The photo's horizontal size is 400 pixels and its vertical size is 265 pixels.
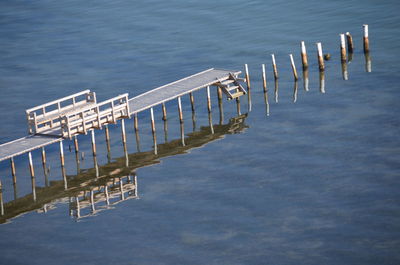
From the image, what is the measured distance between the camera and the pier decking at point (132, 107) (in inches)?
2141

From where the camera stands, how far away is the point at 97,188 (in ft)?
178

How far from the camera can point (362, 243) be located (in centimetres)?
4553

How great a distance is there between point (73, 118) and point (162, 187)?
726 centimetres

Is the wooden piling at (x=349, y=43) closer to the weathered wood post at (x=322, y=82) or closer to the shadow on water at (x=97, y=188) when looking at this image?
the weathered wood post at (x=322, y=82)

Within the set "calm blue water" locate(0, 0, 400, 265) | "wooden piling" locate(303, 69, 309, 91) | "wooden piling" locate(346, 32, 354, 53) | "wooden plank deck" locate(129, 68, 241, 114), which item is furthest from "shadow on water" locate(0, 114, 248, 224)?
"wooden piling" locate(346, 32, 354, 53)

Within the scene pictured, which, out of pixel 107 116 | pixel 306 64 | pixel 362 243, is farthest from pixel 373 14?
pixel 362 243

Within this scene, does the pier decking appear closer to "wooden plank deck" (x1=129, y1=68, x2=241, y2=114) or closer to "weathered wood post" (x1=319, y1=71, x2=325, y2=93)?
"wooden plank deck" (x1=129, y1=68, x2=241, y2=114)

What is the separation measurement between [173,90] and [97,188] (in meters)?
10.3

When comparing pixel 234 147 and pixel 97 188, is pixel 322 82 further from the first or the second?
pixel 97 188

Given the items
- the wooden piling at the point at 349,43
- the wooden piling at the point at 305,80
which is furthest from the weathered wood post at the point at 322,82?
the wooden piling at the point at 349,43

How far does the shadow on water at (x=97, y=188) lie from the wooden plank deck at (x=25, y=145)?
252cm

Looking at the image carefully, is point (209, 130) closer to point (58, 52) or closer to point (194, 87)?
point (194, 87)

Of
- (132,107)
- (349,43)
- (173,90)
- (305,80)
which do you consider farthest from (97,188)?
(349,43)

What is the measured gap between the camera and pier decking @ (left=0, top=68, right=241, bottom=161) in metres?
54.4
